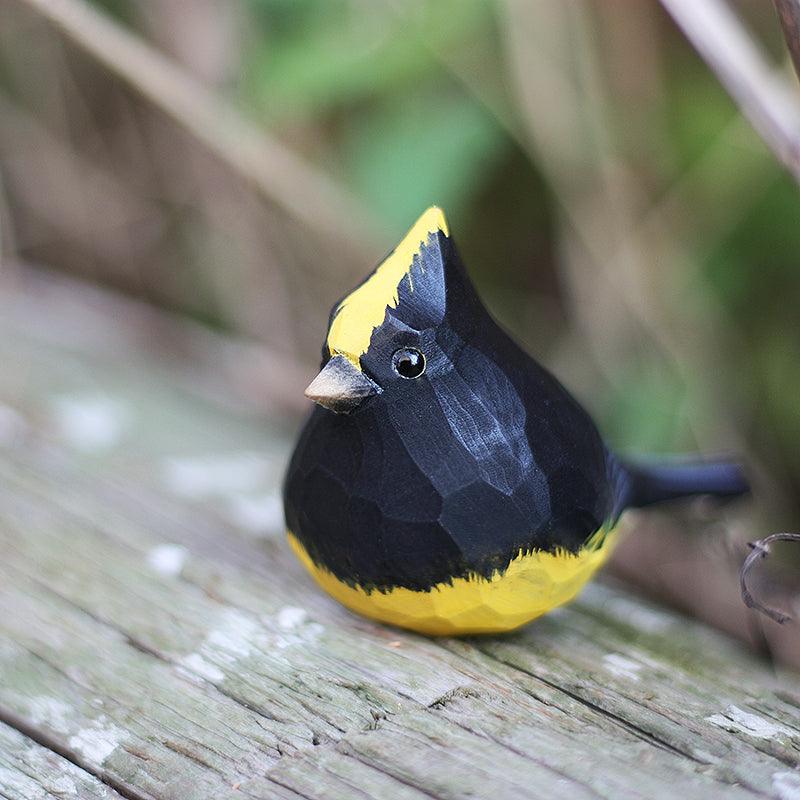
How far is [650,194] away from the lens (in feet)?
9.12

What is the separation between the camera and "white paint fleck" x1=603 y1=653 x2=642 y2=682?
1.35 metres

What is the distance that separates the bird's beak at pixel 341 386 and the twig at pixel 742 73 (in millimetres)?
692

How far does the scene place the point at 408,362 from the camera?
1270 mm

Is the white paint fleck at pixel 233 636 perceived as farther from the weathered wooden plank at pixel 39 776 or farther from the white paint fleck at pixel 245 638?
the weathered wooden plank at pixel 39 776

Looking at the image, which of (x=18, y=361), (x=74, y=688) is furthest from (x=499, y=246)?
(x=74, y=688)

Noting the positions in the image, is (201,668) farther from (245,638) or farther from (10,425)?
(10,425)

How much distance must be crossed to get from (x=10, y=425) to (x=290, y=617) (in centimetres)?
95

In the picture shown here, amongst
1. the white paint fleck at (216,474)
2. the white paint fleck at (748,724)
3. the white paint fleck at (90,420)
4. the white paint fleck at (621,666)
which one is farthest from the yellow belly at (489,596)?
the white paint fleck at (90,420)

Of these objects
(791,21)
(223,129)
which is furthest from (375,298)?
(223,129)

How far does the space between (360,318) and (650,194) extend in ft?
5.66

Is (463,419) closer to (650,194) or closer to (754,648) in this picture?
(754,648)

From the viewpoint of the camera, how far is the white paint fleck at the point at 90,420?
6.97ft

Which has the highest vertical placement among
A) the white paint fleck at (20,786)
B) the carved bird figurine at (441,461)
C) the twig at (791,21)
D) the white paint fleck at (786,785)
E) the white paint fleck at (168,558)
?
the twig at (791,21)

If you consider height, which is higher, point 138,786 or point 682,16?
point 682,16
